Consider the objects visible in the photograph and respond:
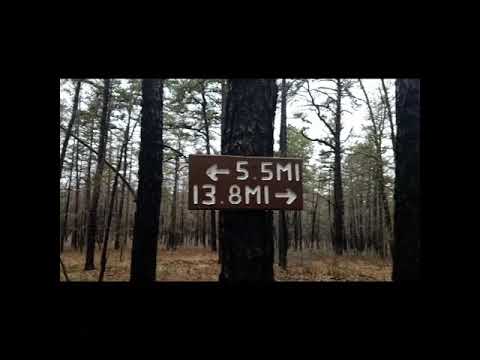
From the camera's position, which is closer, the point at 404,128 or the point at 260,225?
the point at 260,225

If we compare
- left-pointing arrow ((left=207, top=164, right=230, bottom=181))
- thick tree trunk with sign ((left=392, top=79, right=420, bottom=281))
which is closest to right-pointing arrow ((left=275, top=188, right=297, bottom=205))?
left-pointing arrow ((left=207, top=164, right=230, bottom=181))

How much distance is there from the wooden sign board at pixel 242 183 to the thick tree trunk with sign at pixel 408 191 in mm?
2992

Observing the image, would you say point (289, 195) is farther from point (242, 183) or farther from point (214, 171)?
point (214, 171)

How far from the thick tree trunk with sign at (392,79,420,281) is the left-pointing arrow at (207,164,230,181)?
352 centimetres

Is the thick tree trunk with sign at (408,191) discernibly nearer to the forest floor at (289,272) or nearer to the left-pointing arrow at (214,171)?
the left-pointing arrow at (214,171)

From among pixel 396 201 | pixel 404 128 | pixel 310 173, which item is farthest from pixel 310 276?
pixel 310 173

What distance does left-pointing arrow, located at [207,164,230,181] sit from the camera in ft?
7.88

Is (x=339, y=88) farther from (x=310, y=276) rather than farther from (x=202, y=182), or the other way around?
(x=202, y=182)

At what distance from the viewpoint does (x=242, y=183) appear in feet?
7.89

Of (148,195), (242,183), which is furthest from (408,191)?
(148,195)

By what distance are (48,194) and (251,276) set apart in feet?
5.89

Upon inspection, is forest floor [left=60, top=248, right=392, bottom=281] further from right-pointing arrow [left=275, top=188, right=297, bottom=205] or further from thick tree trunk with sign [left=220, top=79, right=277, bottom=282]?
right-pointing arrow [left=275, top=188, right=297, bottom=205]

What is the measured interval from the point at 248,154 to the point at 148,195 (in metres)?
3.17

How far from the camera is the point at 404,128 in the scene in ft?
15.6
